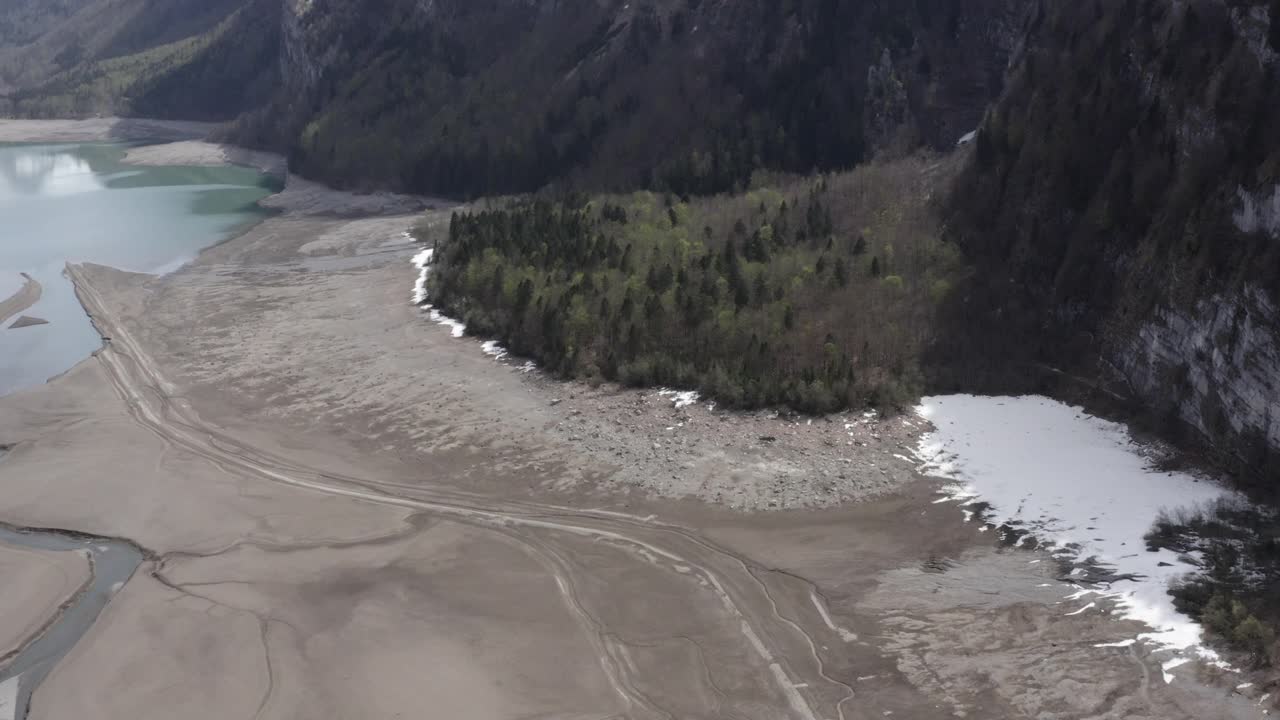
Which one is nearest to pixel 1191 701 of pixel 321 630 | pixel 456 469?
pixel 321 630

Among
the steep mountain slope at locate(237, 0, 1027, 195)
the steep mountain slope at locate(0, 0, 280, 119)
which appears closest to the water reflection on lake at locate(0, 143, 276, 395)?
the steep mountain slope at locate(237, 0, 1027, 195)

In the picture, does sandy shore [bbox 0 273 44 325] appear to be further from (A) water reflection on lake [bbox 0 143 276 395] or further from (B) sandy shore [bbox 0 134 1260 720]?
(B) sandy shore [bbox 0 134 1260 720]

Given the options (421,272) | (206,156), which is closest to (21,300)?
(421,272)

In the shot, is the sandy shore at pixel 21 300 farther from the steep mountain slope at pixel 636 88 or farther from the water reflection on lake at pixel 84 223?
the steep mountain slope at pixel 636 88

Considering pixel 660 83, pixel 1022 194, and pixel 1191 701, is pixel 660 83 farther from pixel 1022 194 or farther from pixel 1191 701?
pixel 1191 701

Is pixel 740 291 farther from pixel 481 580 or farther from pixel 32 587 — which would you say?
pixel 32 587
